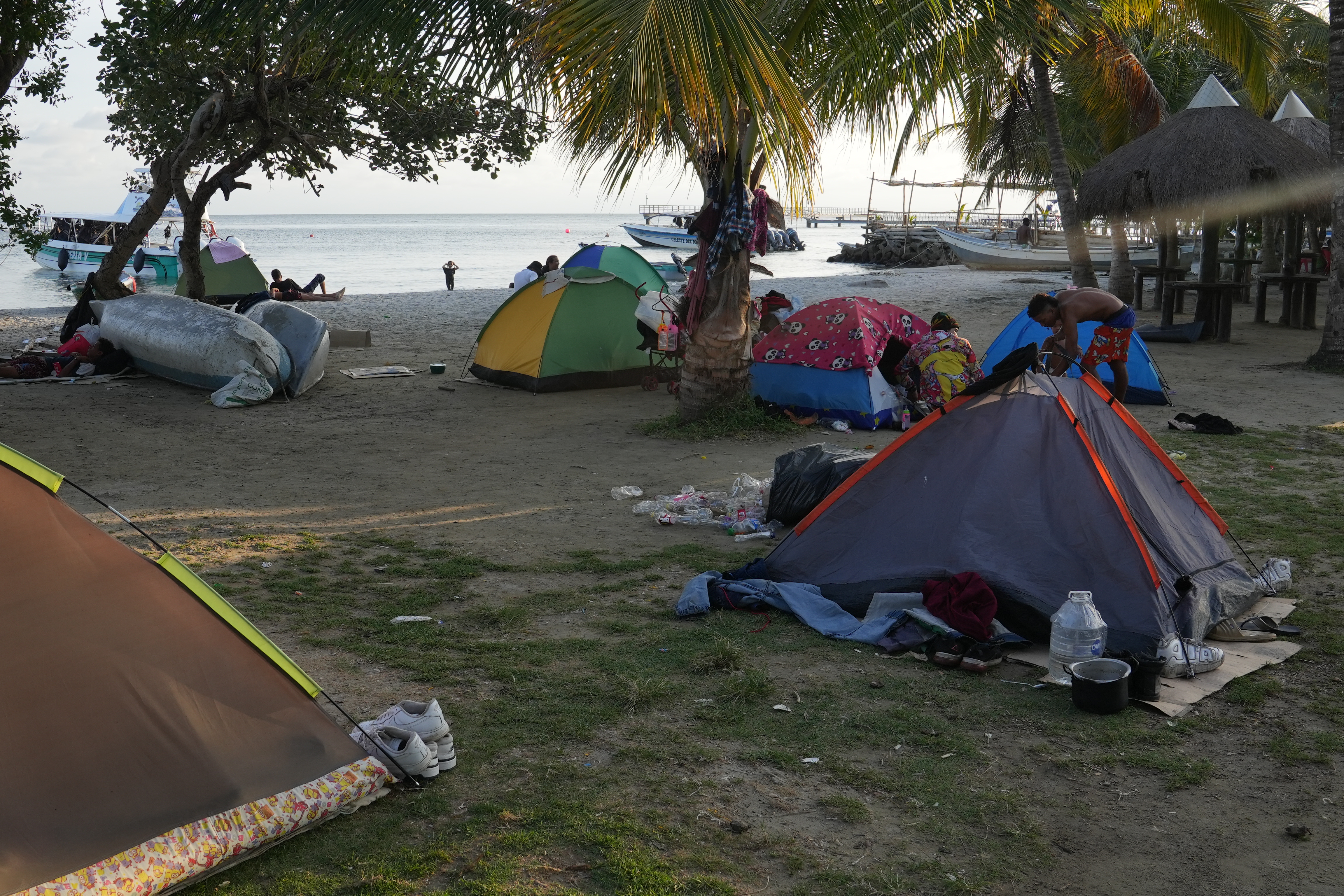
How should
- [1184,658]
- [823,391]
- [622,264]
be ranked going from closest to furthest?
[1184,658], [823,391], [622,264]

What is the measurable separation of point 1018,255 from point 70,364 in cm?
3615

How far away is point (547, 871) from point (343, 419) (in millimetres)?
8003

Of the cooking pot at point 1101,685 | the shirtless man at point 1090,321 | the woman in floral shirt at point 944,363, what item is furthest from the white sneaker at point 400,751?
the woman in floral shirt at point 944,363

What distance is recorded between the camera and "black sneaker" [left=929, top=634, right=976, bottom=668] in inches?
187

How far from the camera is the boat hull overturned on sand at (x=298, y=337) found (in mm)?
11633

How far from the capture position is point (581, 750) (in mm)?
4031

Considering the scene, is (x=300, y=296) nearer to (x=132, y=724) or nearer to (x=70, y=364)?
(x=70, y=364)

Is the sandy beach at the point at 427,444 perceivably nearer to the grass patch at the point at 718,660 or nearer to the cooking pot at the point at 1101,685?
the grass patch at the point at 718,660

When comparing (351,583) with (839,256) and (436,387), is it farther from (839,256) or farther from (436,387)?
(839,256)

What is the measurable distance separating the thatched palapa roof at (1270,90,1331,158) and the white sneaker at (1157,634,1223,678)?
1640cm

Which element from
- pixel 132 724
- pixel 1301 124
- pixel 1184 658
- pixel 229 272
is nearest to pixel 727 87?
pixel 1184 658

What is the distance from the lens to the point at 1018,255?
41.7 m

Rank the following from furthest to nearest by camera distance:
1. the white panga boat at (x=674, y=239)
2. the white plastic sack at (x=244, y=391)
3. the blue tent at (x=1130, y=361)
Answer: the white panga boat at (x=674, y=239) < the white plastic sack at (x=244, y=391) < the blue tent at (x=1130, y=361)

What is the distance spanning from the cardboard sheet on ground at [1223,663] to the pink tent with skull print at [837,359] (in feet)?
15.4
